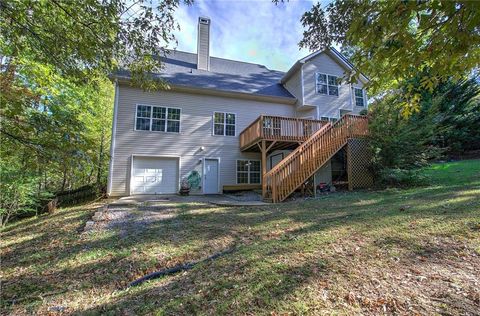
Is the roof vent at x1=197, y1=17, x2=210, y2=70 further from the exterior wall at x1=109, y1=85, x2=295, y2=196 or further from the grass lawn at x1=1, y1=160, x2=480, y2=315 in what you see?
the grass lawn at x1=1, y1=160, x2=480, y2=315

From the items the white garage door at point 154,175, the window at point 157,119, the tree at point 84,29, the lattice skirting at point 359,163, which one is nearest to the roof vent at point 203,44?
the window at point 157,119

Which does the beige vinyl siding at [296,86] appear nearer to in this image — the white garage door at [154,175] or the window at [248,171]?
the window at [248,171]

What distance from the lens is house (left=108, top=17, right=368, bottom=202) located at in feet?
34.1

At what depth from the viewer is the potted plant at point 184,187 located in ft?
38.1

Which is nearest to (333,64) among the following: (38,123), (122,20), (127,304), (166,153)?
(166,153)

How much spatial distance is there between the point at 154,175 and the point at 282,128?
630 centimetres

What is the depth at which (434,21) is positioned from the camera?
2494mm

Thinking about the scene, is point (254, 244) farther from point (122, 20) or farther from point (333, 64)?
point (333, 64)

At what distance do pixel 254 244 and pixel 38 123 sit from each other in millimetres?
4284

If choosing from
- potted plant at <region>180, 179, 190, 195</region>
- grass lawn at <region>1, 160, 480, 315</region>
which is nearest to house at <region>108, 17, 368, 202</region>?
potted plant at <region>180, 179, 190, 195</region>

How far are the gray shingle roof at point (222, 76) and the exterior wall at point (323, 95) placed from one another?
4.06 ft

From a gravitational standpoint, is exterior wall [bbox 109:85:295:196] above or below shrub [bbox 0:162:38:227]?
above

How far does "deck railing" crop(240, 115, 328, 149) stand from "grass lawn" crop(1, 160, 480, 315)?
221 inches

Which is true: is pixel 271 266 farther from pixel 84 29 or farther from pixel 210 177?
pixel 210 177
